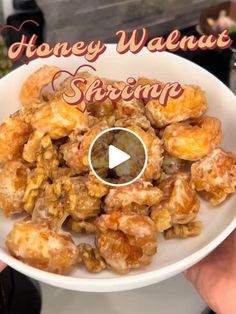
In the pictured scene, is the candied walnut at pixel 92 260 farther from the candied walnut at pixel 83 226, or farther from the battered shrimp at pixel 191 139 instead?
the battered shrimp at pixel 191 139

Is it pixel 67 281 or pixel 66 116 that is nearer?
pixel 67 281

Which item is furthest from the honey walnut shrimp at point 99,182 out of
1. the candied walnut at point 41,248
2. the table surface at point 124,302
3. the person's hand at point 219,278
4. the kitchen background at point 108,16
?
the kitchen background at point 108,16

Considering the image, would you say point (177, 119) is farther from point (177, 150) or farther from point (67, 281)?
point (67, 281)

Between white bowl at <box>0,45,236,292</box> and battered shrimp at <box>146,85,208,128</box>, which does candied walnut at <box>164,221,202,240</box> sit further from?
battered shrimp at <box>146,85,208,128</box>

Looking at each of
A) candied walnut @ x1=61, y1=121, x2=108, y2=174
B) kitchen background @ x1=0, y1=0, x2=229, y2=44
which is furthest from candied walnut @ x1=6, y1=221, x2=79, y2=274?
kitchen background @ x1=0, y1=0, x2=229, y2=44

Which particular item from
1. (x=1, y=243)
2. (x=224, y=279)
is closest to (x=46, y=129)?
(x=1, y=243)

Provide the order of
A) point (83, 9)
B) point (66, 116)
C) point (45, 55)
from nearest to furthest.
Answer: point (66, 116), point (45, 55), point (83, 9)
